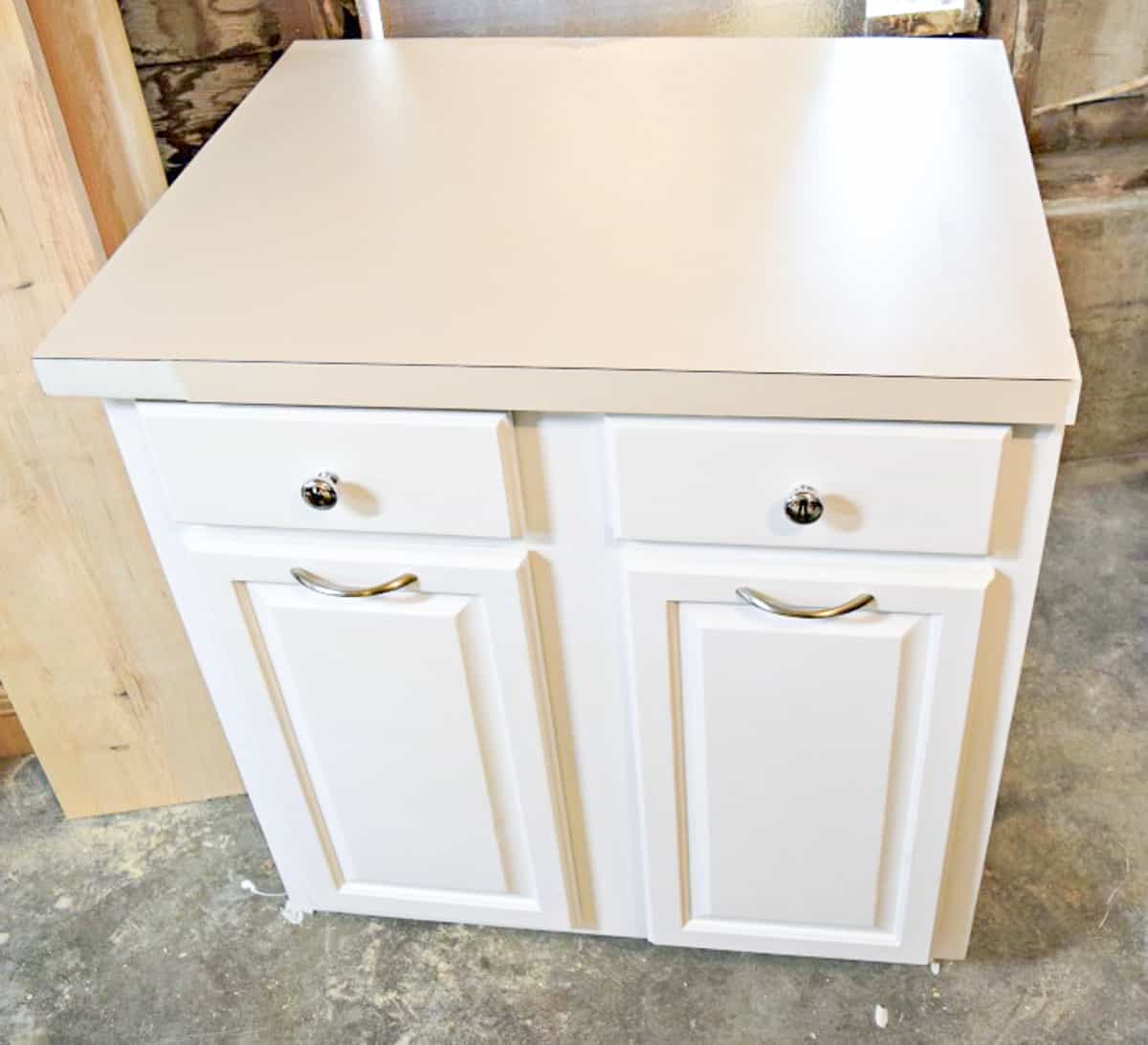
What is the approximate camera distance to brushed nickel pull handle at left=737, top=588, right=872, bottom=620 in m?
1.00

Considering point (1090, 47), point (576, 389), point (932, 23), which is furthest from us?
point (1090, 47)

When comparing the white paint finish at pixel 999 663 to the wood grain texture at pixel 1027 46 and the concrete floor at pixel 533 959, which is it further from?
the wood grain texture at pixel 1027 46

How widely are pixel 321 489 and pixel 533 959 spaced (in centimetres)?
69

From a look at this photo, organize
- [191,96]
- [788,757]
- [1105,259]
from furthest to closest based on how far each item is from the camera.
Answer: [1105,259] < [191,96] < [788,757]

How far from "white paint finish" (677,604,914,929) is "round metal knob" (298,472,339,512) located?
299 millimetres

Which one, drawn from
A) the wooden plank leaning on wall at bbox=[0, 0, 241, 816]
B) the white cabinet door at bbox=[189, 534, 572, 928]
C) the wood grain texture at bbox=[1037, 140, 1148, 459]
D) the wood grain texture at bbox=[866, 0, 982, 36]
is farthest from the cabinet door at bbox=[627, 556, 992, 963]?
the wood grain texture at bbox=[1037, 140, 1148, 459]

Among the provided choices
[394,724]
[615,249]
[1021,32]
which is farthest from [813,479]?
[1021,32]

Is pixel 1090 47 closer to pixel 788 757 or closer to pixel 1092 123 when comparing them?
pixel 1092 123

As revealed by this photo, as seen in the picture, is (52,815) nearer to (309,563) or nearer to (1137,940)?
(309,563)

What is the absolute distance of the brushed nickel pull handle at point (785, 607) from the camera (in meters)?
1.00

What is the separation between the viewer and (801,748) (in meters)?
1.12

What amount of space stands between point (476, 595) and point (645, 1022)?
58 centimetres

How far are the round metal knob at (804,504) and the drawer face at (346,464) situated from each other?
0.71 ft

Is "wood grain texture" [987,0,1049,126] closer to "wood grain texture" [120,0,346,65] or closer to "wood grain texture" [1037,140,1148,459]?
"wood grain texture" [1037,140,1148,459]
